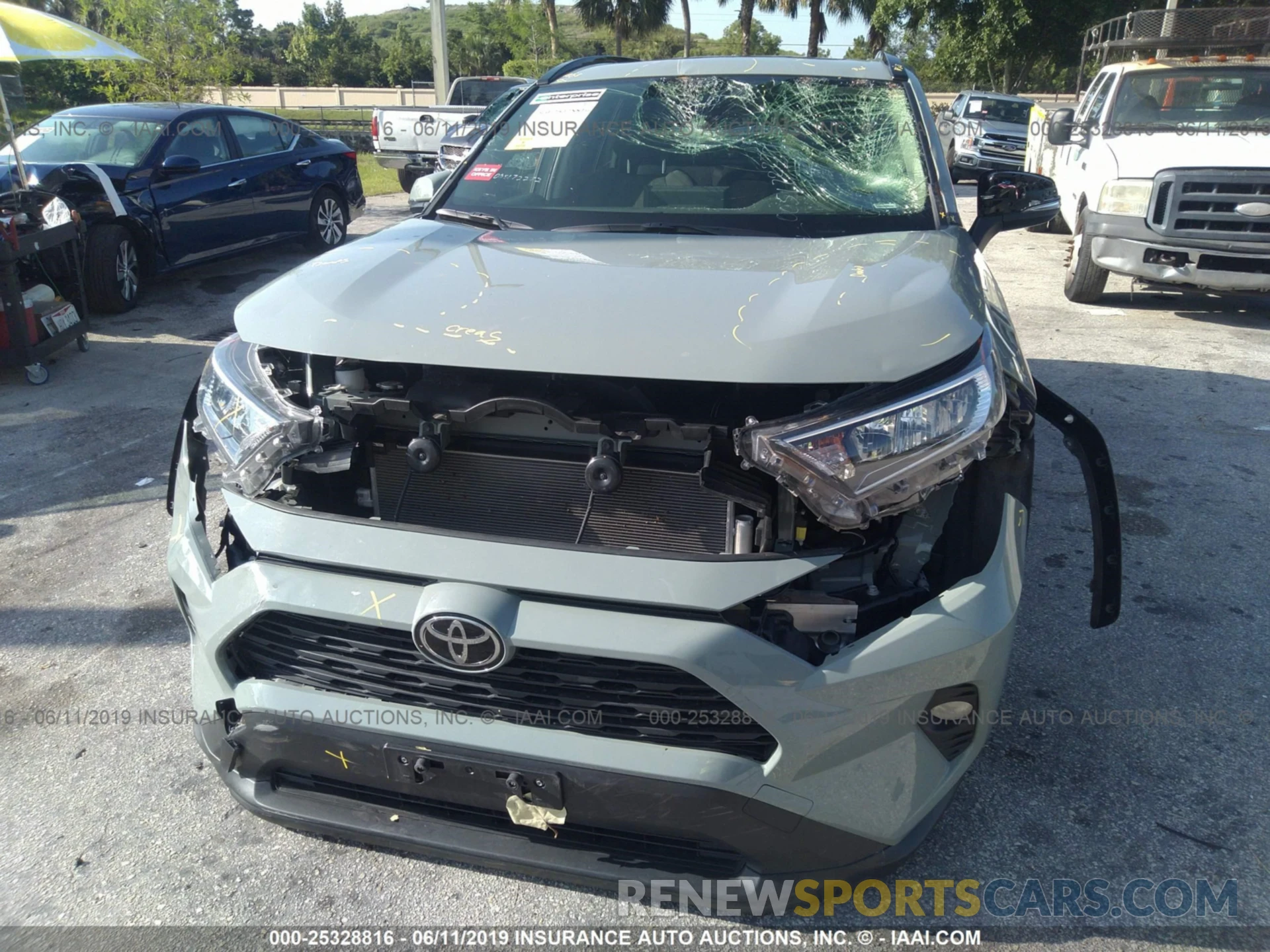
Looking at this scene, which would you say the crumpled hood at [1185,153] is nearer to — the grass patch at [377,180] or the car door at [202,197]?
the car door at [202,197]

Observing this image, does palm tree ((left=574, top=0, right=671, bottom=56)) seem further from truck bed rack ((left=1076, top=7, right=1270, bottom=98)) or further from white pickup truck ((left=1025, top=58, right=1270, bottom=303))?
white pickup truck ((left=1025, top=58, right=1270, bottom=303))

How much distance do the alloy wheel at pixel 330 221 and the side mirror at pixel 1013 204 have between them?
27.4 ft

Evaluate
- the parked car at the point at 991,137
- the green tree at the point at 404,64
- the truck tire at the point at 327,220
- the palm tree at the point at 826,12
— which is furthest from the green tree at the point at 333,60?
the truck tire at the point at 327,220

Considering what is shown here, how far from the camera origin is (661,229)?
9.62 feet

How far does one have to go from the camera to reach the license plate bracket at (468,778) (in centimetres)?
184

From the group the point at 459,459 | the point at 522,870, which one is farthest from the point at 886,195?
the point at 522,870

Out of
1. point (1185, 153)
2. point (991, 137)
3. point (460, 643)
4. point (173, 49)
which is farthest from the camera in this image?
point (991, 137)

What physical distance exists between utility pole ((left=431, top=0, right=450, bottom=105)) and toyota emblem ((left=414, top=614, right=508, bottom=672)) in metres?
18.5

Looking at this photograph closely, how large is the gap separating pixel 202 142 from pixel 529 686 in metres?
8.68

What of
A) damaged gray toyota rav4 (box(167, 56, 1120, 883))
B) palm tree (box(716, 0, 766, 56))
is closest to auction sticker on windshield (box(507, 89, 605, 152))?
damaged gray toyota rav4 (box(167, 56, 1120, 883))

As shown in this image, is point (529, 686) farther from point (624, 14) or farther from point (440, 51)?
point (624, 14)

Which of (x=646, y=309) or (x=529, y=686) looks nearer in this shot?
(x=529, y=686)

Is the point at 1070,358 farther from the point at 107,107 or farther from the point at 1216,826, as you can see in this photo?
the point at 107,107

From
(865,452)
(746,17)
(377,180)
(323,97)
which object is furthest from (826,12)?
(865,452)
